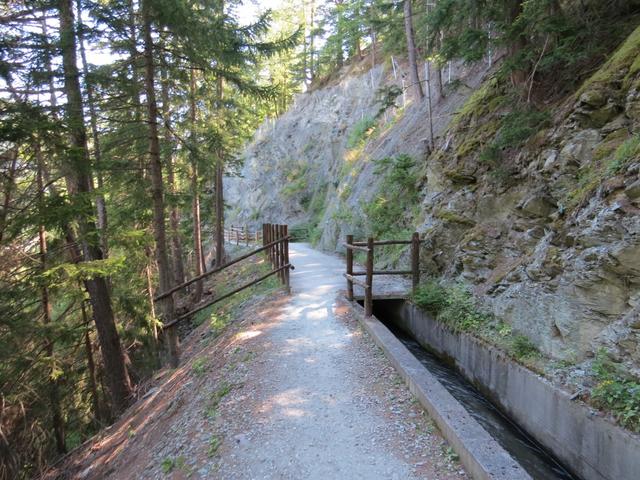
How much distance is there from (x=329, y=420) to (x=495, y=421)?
2.62 meters

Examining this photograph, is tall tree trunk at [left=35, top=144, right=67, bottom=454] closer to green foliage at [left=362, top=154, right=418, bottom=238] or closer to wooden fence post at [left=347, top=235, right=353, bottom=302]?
wooden fence post at [left=347, top=235, right=353, bottom=302]

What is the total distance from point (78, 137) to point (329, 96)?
26.7m

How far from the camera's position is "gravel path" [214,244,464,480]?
11.1 ft

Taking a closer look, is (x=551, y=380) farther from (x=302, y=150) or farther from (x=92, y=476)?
(x=302, y=150)

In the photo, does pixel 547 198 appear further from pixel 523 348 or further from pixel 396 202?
pixel 396 202

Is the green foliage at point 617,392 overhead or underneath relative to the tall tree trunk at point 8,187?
underneath

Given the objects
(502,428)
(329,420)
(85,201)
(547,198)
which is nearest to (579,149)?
(547,198)

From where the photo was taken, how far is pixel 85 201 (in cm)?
588

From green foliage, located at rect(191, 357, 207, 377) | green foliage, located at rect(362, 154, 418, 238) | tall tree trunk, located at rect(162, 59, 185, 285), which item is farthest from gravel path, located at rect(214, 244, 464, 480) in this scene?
green foliage, located at rect(362, 154, 418, 238)

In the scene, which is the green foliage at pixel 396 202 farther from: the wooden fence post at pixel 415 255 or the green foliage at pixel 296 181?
the green foliage at pixel 296 181

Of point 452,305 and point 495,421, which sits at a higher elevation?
point 452,305

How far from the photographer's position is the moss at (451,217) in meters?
8.25

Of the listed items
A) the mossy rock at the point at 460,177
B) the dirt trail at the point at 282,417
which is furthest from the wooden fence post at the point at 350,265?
the mossy rock at the point at 460,177

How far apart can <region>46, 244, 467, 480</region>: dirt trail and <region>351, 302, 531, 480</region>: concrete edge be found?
0.41 feet
